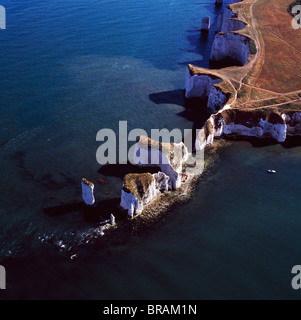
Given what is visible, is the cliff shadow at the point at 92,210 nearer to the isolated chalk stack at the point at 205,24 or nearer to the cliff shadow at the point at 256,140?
the cliff shadow at the point at 256,140

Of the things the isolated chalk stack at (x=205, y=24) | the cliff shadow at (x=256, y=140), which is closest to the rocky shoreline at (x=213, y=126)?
the cliff shadow at (x=256, y=140)

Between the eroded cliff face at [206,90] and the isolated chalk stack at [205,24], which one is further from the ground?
the isolated chalk stack at [205,24]

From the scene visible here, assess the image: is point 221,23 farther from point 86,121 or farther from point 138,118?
point 86,121

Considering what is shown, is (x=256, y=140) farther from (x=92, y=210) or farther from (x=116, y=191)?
(x=92, y=210)

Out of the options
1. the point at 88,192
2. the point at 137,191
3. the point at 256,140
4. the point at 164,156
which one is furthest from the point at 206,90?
the point at 88,192

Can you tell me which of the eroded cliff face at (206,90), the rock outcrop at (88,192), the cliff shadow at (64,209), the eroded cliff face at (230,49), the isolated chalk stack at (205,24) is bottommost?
the cliff shadow at (64,209)
